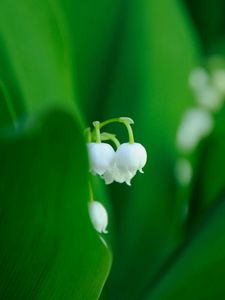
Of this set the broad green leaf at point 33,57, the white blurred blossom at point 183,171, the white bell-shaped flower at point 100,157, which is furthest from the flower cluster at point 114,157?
the white blurred blossom at point 183,171

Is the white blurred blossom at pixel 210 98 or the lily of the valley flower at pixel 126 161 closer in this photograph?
the lily of the valley flower at pixel 126 161

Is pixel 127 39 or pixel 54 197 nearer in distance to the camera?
pixel 54 197

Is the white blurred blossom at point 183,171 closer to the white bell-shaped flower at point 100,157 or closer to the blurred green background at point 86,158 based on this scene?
the blurred green background at point 86,158

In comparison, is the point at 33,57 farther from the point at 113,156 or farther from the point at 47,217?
the point at 47,217

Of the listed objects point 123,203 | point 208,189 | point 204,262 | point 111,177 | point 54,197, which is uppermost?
point 54,197

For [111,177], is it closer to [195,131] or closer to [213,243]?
[213,243]

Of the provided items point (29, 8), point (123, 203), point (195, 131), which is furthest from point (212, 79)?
point (29, 8)

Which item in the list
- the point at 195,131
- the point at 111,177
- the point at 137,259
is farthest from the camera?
the point at 195,131
